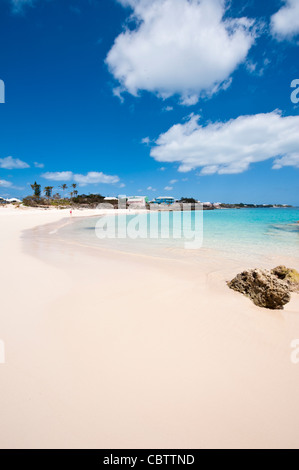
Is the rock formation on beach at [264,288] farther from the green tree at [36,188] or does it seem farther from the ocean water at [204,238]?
the green tree at [36,188]

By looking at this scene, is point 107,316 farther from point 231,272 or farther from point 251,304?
point 231,272

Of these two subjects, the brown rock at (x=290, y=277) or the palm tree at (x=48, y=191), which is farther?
the palm tree at (x=48, y=191)

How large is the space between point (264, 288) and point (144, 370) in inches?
118

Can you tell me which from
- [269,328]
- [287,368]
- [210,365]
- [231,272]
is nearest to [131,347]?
[210,365]

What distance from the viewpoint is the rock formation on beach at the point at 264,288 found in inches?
156

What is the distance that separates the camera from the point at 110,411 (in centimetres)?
187

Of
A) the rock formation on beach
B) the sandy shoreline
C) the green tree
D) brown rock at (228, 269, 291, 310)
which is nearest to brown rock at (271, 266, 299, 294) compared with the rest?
the rock formation on beach

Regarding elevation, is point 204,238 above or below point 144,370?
above

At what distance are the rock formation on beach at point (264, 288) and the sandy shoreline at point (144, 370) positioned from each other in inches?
9.2

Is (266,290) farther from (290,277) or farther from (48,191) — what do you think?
(48,191)

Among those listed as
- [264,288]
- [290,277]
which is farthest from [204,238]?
[264,288]

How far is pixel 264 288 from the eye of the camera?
13.4 feet

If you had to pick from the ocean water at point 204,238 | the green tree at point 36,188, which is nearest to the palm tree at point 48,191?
the green tree at point 36,188

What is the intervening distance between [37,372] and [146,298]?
7.46 feet
